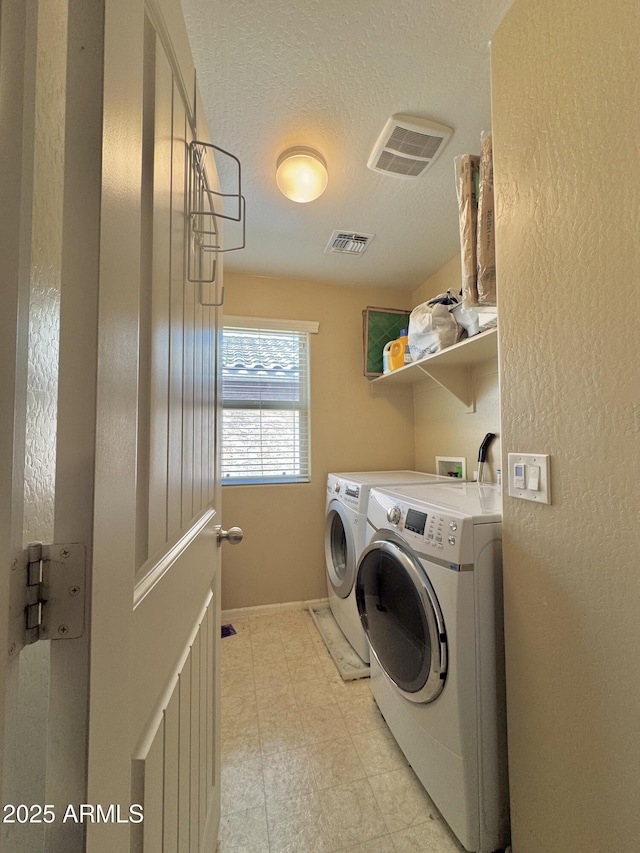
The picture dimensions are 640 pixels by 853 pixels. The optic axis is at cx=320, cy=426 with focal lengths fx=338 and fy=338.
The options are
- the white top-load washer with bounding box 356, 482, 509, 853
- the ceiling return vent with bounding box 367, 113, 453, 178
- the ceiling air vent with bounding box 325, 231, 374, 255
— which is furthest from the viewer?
the ceiling air vent with bounding box 325, 231, 374, 255

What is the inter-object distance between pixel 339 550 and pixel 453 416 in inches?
45.9

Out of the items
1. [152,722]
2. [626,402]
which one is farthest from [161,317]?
[626,402]

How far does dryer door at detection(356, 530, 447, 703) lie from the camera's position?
105 cm

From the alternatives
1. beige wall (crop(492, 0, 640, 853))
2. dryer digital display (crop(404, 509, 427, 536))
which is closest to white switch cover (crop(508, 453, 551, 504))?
beige wall (crop(492, 0, 640, 853))

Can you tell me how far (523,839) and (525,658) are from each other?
482 mm

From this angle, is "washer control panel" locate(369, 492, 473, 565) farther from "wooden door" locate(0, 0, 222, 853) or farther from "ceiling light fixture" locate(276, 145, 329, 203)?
"ceiling light fixture" locate(276, 145, 329, 203)

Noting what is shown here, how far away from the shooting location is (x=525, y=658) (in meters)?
0.93

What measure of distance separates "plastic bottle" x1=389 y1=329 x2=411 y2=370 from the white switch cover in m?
1.31

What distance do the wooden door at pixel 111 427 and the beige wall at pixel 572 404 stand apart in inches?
34.6

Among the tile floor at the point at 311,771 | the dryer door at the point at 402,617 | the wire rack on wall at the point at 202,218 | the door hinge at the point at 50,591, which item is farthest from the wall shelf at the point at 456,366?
the tile floor at the point at 311,771

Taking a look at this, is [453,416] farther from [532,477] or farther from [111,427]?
[111,427]

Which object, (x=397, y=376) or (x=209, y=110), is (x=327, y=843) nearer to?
(x=397, y=376)

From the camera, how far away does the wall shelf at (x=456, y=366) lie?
5.18ft

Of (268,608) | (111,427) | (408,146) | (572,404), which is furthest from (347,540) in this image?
(408,146)
